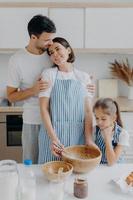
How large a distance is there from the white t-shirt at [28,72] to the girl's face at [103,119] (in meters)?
0.42

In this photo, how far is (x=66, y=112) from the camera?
6.73 feet

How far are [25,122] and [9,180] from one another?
3.05 feet

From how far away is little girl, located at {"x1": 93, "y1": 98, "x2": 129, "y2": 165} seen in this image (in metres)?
1.91

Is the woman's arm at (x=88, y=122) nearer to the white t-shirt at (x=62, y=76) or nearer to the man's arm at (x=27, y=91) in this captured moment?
the white t-shirt at (x=62, y=76)

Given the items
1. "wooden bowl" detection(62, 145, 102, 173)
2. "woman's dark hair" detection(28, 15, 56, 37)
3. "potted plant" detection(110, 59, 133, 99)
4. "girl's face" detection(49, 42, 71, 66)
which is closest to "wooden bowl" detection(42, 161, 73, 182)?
"wooden bowl" detection(62, 145, 102, 173)

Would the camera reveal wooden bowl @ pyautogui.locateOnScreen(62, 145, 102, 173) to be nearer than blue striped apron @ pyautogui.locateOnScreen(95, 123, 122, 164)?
Yes

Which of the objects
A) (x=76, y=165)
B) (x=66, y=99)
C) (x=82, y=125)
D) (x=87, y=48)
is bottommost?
(x=76, y=165)

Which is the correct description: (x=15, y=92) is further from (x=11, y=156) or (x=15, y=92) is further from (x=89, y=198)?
(x=11, y=156)

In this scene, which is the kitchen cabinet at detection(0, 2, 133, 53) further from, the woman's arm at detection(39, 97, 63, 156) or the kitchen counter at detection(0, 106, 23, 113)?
the woman's arm at detection(39, 97, 63, 156)

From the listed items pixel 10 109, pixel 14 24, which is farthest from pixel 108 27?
pixel 10 109

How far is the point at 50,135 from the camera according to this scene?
6.52ft

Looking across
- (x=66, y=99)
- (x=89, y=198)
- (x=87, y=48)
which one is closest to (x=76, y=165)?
(x=89, y=198)

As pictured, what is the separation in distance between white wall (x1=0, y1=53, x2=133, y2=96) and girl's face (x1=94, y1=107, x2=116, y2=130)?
6.12 feet

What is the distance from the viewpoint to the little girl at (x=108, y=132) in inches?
75.2
